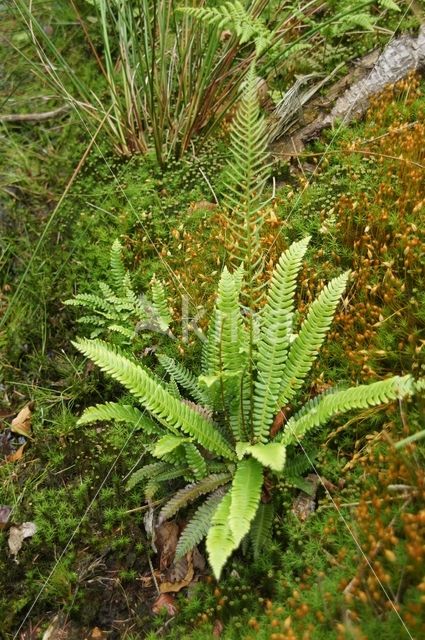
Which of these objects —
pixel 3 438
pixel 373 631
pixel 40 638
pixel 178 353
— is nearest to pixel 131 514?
pixel 40 638

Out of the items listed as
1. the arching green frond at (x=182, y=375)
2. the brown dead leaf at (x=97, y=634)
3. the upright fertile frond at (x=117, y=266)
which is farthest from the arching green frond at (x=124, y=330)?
the brown dead leaf at (x=97, y=634)

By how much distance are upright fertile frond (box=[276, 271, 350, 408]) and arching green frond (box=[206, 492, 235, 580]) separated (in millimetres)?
669

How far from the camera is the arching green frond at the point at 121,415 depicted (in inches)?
125

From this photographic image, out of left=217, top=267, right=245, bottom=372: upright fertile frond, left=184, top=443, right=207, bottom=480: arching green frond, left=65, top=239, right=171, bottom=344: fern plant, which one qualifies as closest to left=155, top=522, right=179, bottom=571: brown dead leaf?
left=184, top=443, right=207, bottom=480: arching green frond

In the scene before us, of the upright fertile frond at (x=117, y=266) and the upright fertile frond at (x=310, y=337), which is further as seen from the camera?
the upright fertile frond at (x=117, y=266)

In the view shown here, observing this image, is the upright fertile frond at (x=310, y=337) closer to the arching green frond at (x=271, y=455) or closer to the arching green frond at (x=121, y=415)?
the arching green frond at (x=271, y=455)

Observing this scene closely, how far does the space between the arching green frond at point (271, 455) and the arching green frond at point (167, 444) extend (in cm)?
39

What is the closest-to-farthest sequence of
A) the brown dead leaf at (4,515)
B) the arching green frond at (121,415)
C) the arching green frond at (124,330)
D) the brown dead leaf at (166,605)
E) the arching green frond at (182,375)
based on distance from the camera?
the brown dead leaf at (166,605) → the arching green frond at (121,415) → the arching green frond at (182,375) → the brown dead leaf at (4,515) → the arching green frond at (124,330)

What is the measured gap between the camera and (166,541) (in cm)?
325

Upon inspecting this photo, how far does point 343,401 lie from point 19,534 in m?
2.19

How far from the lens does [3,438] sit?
4145mm

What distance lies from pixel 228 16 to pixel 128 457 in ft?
9.31

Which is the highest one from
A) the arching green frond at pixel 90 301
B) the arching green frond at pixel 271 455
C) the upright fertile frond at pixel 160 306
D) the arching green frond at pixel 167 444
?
the arching green frond at pixel 271 455

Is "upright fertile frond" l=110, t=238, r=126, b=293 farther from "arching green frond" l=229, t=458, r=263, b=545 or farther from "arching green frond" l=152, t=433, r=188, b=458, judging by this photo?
"arching green frond" l=229, t=458, r=263, b=545
